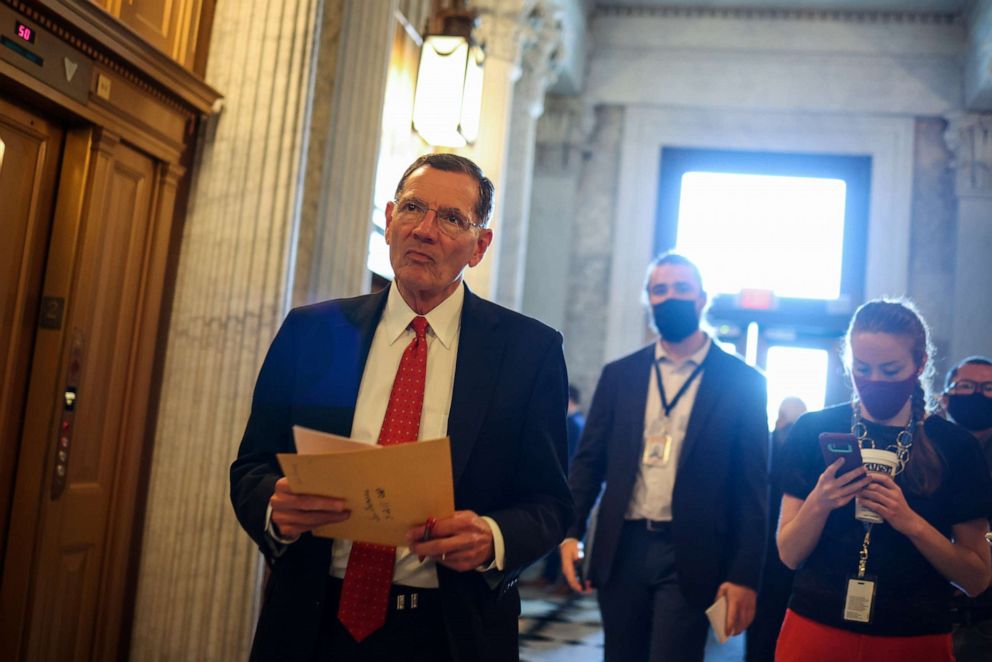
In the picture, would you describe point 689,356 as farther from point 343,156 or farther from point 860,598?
point 343,156

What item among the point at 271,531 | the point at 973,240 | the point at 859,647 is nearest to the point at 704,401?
the point at 859,647

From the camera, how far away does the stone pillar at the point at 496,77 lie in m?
7.59

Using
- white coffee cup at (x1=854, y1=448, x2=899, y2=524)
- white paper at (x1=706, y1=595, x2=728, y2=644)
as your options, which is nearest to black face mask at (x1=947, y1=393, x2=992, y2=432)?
white paper at (x1=706, y1=595, x2=728, y2=644)

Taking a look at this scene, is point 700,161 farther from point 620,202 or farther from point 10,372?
point 10,372

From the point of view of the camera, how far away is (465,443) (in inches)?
73.8

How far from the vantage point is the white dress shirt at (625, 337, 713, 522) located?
135 inches

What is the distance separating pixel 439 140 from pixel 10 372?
286 cm

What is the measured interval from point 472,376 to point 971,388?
105 inches

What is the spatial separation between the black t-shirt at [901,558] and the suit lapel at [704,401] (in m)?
0.91

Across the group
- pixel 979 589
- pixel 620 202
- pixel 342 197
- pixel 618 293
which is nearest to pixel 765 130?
pixel 620 202

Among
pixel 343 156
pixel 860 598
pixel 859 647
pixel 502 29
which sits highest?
pixel 502 29

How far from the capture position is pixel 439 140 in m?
5.49

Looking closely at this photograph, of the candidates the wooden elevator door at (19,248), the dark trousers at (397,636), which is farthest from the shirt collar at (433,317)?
the wooden elevator door at (19,248)

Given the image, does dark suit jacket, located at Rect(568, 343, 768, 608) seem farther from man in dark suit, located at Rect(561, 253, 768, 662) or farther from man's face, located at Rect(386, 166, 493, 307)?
man's face, located at Rect(386, 166, 493, 307)
